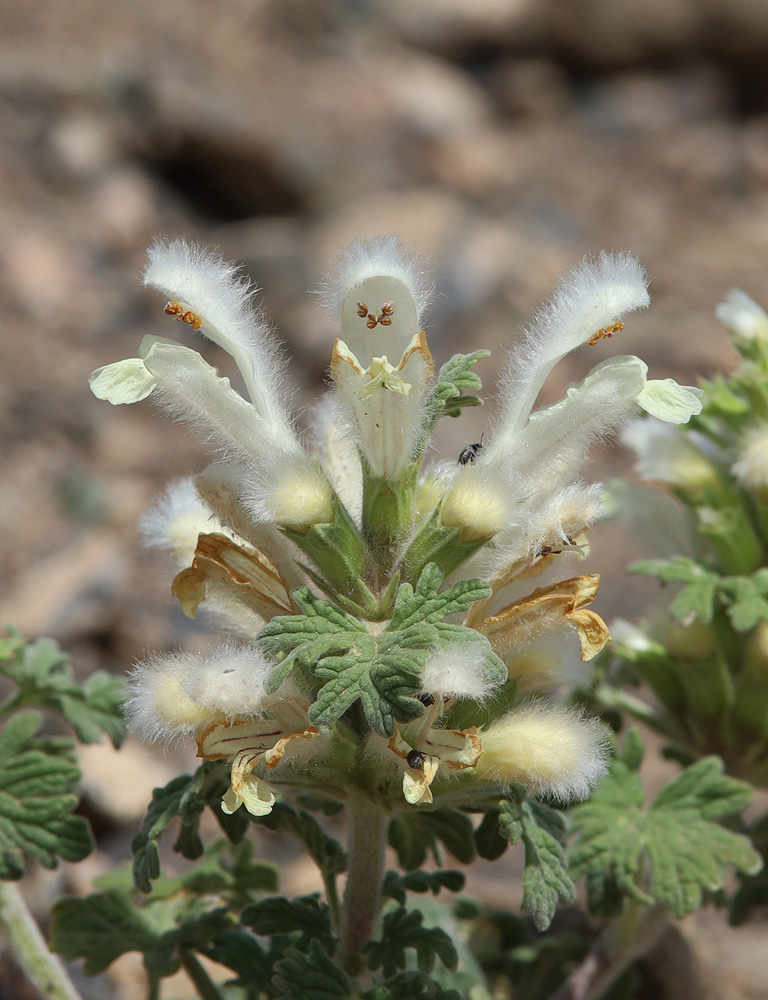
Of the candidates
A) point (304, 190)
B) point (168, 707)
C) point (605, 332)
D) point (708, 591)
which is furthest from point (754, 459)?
point (304, 190)

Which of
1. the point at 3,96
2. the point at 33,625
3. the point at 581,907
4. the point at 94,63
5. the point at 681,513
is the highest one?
the point at 94,63

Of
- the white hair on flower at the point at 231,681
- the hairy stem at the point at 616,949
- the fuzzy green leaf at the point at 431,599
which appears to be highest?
the fuzzy green leaf at the point at 431,599

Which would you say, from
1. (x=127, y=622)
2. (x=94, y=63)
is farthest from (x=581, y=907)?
(x=94, y=63)

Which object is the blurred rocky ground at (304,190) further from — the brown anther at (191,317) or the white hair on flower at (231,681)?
the brown anther at (191,317)

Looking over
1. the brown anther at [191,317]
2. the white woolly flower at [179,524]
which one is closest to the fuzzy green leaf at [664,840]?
the white woolly flower at [179,524]

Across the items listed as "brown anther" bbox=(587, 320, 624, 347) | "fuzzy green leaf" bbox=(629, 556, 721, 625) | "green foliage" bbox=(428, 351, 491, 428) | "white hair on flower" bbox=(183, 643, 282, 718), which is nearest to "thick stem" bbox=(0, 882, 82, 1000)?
"white hair on flower" bbox=(183, 643, 282, 718)

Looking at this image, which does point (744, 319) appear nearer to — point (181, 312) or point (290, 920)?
point (181, 312)

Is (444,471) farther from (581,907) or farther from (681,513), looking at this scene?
(581,907)

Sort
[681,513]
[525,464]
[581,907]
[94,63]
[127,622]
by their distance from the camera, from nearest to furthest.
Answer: [525,464] < [681,513] < [581,907] < [127,622] < [94,63]
